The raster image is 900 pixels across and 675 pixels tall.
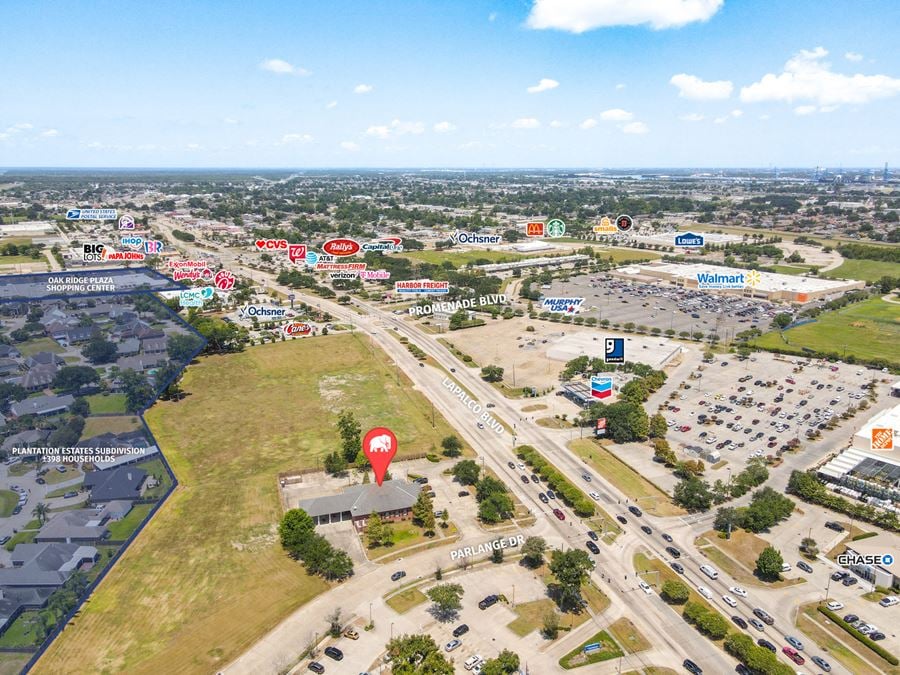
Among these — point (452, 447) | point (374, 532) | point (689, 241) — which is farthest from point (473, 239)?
point (374, 532)

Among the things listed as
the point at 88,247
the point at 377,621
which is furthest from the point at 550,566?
the point at 88,247

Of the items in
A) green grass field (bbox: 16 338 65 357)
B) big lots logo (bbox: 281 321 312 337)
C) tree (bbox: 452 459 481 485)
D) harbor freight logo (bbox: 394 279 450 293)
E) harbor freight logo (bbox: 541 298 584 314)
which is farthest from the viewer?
harbor freight logo (bbox: 394 279 450 293)

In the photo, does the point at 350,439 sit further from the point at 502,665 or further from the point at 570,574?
the point at 502,665

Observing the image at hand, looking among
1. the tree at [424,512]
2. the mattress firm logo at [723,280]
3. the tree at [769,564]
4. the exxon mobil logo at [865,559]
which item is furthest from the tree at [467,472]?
the mattress firm logo at [723,280]

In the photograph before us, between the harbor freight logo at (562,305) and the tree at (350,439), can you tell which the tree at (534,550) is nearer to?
the tree at (350,439)

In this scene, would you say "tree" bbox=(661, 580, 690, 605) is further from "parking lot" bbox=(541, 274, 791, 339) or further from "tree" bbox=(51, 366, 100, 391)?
"parking lot" bbox=(541, 274, 791, 339)

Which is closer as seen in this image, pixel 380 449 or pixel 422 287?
pixel 380 449

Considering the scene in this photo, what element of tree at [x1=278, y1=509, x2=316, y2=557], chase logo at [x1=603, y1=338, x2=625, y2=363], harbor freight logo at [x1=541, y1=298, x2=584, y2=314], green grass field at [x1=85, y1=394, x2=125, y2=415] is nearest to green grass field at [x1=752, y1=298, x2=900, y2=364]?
chase logo at [x1=603, y1=338, x2=625, y2=363]
